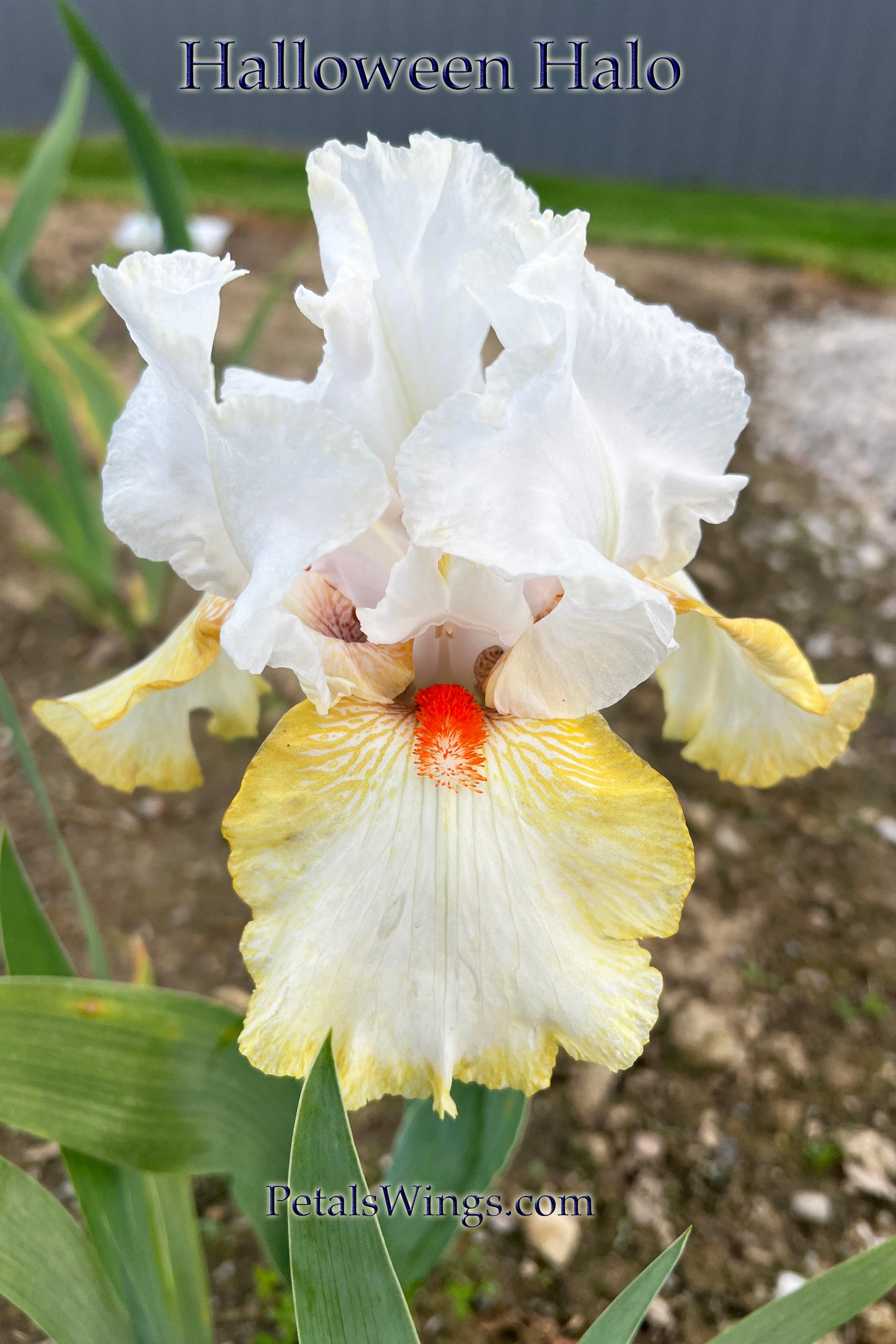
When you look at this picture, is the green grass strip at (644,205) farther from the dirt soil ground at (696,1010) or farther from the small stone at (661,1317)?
the small stone at (661,1317)

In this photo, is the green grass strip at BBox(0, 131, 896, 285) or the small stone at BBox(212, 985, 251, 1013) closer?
the small stone at BBox(212, 985, 251, 1013)

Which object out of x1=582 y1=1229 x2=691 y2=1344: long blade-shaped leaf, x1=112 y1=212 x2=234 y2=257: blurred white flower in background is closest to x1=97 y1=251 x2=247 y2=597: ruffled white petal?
x1=582 y1=1229 x2=691 y2=1344: long blade-shaped leaf

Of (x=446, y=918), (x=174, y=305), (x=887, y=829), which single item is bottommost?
(x=887, y=829)

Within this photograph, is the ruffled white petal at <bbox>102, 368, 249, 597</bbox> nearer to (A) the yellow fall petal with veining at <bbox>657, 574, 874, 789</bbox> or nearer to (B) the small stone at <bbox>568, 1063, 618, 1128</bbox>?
(A) the yellow fall petal with veining at <bbox>657, 574, 874, 789</bbox>

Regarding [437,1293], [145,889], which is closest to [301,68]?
[145,889]

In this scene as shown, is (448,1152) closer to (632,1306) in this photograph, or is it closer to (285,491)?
(632,1306)

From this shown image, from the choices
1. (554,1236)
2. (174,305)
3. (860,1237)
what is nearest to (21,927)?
(174,305)

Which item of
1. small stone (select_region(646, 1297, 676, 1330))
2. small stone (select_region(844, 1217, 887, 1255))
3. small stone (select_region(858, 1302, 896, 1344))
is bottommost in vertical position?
small stone (select_region(844, 1217, 887, 1255))
